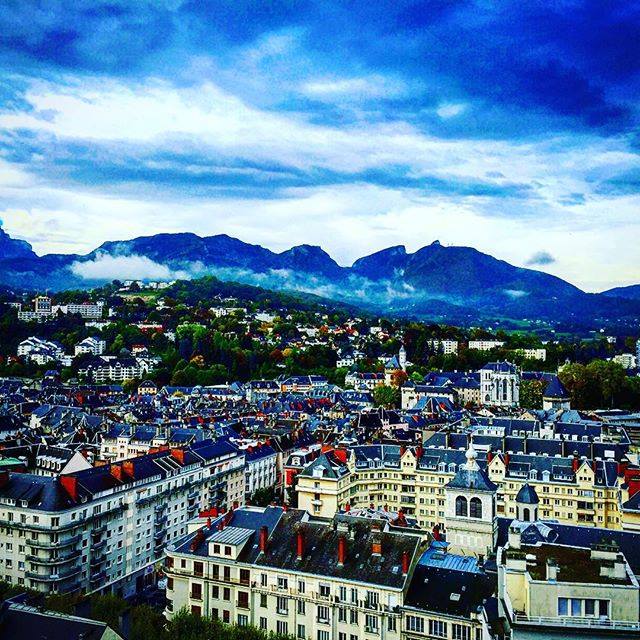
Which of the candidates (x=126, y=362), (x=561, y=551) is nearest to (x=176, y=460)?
(x=561, y=551)

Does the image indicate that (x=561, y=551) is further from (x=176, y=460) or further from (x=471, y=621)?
(x=176, y=460)

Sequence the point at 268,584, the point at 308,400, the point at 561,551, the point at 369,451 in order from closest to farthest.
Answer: the point at 561,551 → the point at 268,584 → the point at 369,451 → the point at 308,400

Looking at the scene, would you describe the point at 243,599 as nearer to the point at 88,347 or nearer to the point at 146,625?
the point at 146,625

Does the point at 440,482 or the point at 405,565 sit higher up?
the point at 405,565

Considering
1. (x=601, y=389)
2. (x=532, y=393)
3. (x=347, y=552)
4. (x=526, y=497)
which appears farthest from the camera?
(x=532, y=393)

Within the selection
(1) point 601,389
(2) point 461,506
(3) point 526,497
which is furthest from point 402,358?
(2) point 461,506

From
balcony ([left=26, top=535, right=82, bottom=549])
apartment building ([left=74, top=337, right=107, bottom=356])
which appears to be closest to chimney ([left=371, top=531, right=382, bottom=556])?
balcony ([left=26, top=535, right=82, bottom=549])
